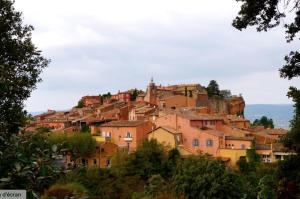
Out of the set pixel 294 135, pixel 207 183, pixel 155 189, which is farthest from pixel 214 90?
pixel 294 135

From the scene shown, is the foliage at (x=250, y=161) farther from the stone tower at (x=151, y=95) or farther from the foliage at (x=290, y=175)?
the foliage at (x=290, y=175)

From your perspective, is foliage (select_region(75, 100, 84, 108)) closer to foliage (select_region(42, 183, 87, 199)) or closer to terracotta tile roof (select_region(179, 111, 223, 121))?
terracotta tile roof (select_region(179, 111, 223, 121))

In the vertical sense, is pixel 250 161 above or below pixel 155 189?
above

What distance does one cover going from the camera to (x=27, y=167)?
525 cm

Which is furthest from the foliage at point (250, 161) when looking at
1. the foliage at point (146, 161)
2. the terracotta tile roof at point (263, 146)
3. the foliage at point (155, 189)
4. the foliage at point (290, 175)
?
the foliage at point (290, 175)

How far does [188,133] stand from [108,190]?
80.0 ft

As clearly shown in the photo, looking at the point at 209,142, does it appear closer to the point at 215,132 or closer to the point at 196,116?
the point at 215,132

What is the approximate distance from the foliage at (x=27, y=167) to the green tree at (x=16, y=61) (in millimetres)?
3464

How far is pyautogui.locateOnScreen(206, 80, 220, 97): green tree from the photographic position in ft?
322

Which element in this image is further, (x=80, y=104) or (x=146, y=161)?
(x=80, y=104)

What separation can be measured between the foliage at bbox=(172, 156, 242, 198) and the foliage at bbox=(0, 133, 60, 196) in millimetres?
27458

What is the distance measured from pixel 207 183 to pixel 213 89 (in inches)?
2618

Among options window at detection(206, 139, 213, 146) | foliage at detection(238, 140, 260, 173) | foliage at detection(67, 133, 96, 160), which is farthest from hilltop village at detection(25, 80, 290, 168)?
foliage at detection(238, 140, 260, 173)

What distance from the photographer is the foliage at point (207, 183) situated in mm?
33656
